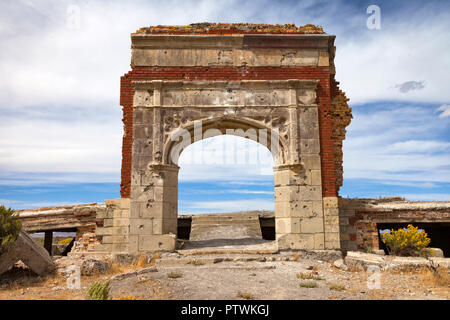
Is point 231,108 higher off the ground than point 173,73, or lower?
lower

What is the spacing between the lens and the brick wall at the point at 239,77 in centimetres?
907

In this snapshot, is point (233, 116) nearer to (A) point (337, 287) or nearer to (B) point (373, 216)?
(B) point (373, 216)

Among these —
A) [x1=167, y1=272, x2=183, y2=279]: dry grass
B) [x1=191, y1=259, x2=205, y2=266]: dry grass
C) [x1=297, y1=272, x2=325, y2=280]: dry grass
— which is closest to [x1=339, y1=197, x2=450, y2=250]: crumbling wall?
[x1=297, y1=272, x2=325, y2=280]: dry grass

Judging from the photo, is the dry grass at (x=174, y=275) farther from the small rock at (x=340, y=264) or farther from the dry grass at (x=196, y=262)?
the small rock at (x=340, y=264)

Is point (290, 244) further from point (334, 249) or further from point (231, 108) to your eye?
point (231, 108)

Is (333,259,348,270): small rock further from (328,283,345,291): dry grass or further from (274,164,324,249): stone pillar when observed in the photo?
(328,283,345,291): dry grass

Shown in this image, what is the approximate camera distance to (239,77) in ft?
30.6

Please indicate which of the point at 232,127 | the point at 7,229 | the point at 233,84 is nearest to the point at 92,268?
the point at 7,229

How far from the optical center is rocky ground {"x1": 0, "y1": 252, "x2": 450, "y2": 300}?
17.3 feet

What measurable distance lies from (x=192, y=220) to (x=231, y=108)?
6516 mm

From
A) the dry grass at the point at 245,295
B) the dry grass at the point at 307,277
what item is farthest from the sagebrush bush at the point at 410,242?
the dry grass at the point at 245,295
